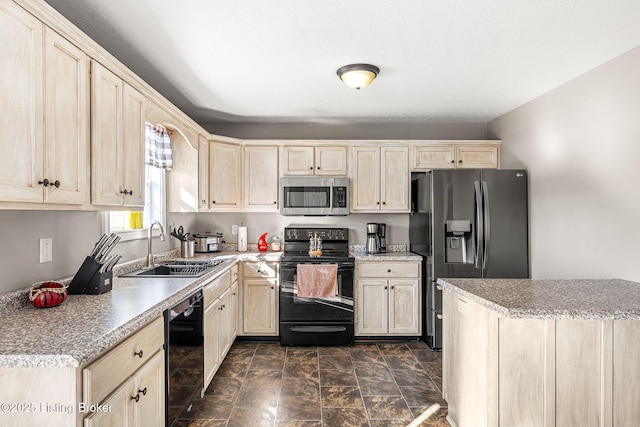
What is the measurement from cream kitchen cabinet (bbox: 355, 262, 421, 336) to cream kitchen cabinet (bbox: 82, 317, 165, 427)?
226 cm

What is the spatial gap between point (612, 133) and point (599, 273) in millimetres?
1014

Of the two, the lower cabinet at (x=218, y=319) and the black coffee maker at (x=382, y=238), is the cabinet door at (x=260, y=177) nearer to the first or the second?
the lower cabinet at (x=218, y=319)

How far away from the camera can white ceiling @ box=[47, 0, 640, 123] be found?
6.09 feet

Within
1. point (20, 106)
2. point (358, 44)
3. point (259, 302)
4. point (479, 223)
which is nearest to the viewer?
point (20, 106)

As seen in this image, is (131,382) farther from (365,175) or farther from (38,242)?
(365,175)

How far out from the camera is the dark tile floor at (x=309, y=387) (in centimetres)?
224

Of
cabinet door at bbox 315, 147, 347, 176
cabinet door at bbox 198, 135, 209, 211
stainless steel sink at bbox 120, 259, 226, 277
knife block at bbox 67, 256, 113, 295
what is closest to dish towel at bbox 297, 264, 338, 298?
stainless steel sink at bbox 120, 259, 226, 277

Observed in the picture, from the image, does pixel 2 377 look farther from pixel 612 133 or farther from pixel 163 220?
pixel 612 133

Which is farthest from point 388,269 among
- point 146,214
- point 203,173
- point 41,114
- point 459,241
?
point 41,114

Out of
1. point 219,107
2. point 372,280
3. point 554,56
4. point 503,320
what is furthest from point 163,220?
point 554,56

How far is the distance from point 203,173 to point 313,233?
55.6 inches

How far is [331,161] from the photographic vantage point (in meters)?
3.95

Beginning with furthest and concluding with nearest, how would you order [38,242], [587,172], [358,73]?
[587,172] → [358,73] → [38,242]

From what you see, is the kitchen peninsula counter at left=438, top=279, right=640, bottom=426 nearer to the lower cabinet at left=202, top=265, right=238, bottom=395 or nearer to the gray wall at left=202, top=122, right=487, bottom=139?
the lower cabinet at left=202, top=265, right=238, bottom=395
